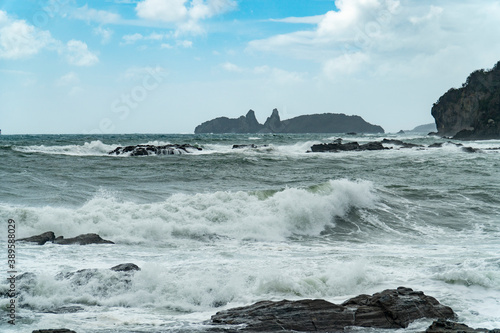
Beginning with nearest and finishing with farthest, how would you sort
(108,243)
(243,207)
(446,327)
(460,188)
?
(446,327) → (108,243) → (243,207) → (460,188)

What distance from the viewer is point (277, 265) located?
8.77m

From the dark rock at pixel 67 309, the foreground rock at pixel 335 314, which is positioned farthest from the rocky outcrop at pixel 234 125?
the foreground rock at pixel 335 314

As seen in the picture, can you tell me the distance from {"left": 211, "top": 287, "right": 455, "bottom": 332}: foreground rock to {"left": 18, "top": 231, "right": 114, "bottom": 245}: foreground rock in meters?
4.89

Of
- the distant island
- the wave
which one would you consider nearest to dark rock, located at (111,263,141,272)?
the wave

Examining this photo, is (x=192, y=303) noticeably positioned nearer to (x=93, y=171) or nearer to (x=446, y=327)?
(x=446, y=327)

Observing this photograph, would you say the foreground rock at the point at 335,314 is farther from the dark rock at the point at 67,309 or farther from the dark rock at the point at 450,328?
the dark rock at the point at 67,309

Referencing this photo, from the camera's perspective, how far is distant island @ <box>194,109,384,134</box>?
575ft

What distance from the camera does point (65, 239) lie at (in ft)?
32.9

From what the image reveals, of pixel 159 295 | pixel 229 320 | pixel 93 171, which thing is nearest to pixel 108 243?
pixel 159 295

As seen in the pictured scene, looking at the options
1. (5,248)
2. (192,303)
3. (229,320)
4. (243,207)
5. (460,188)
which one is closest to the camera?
(229,320)

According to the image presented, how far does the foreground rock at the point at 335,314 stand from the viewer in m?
5.68

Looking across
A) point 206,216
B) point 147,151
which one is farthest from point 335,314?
point 147,151

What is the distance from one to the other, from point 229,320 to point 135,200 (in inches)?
396

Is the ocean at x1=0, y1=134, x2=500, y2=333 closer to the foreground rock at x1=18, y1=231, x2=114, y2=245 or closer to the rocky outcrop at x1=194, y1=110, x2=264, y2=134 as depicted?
the foreground rock at x1=18, y1=231, x2=114, y2=245
